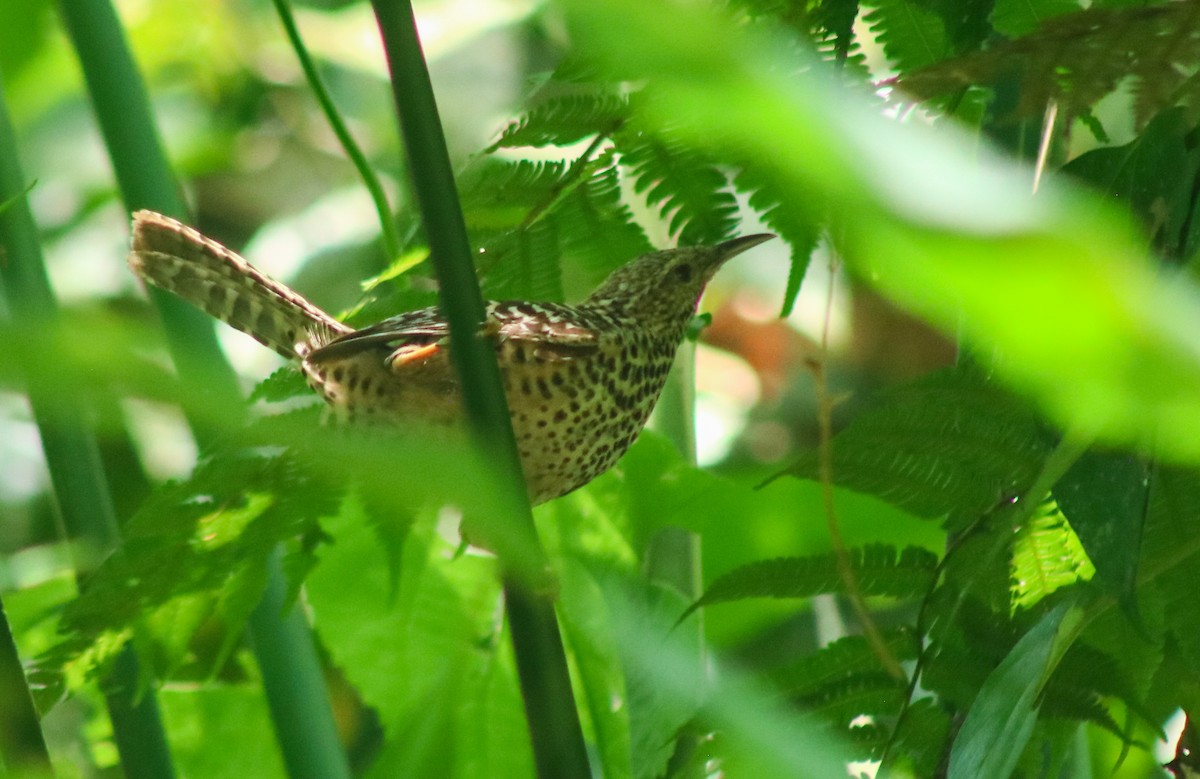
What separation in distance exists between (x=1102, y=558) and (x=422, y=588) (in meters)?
0.99

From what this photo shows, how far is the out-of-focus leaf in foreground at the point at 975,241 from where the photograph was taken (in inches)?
7.6

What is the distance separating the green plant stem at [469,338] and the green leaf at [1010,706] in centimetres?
28

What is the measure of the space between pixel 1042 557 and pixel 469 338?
624mm

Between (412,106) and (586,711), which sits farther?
(586,711)

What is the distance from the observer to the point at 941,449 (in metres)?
1.13

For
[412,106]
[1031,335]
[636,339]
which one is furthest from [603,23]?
[636,339]

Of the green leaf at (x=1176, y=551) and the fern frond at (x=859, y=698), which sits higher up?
the green leaf at (x=1176, y=551)

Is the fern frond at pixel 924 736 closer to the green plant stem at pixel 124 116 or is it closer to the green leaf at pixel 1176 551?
the green leaf at pixel 1176 551

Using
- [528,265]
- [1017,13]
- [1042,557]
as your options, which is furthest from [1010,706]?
[528,265]

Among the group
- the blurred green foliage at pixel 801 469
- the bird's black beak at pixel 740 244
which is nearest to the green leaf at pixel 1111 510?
the blurred green foliage at pixel 801 469

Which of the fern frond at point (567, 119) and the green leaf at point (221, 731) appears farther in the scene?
the green leaf at point (221, 731)

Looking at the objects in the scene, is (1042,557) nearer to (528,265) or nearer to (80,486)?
(528,265)

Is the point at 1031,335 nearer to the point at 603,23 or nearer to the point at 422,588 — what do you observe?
the point at 603,23

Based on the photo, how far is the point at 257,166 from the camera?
12.5ft
